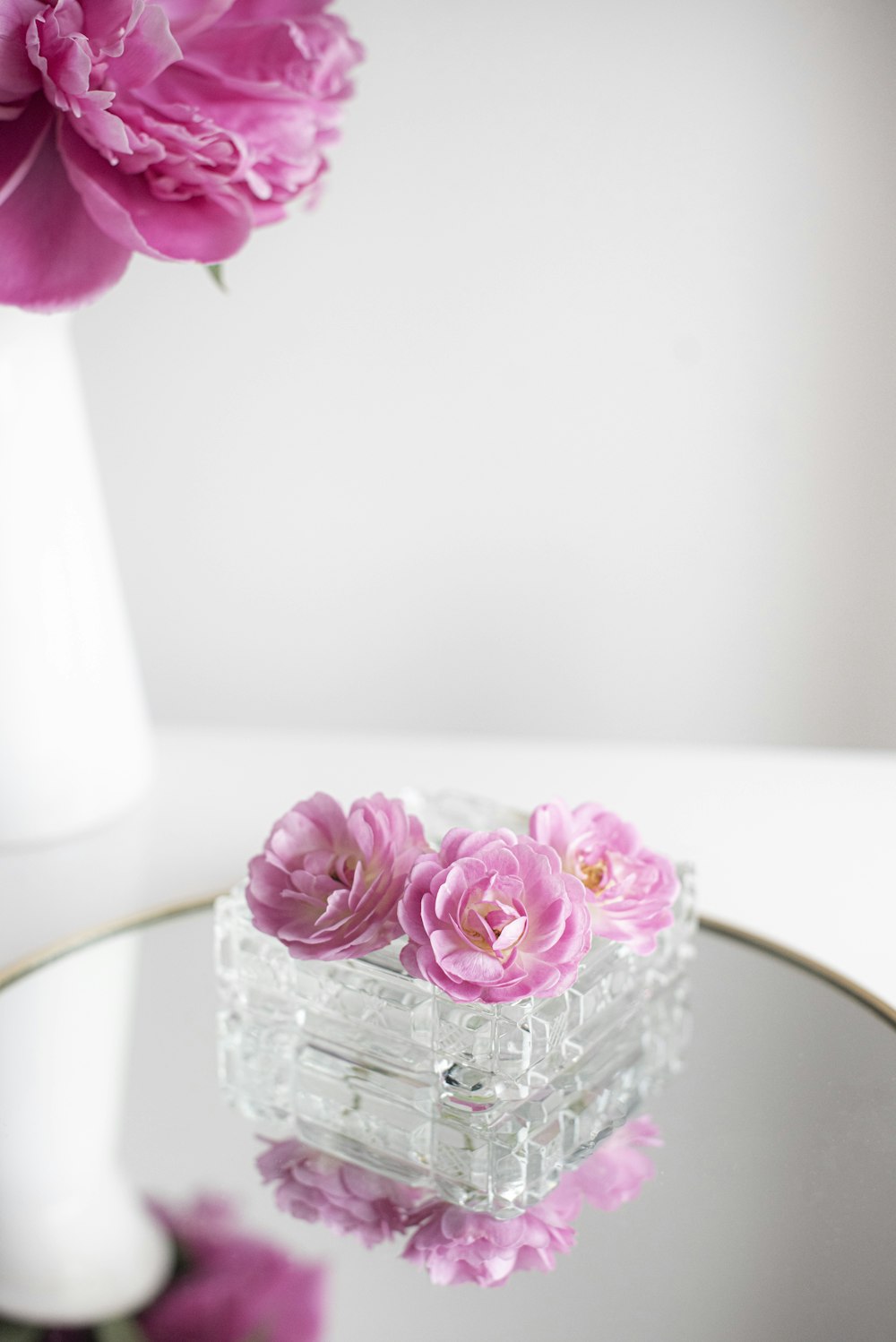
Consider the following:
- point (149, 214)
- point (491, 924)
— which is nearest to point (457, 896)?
point (491, 924)

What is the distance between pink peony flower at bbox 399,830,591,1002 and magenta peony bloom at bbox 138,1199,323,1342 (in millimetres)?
93

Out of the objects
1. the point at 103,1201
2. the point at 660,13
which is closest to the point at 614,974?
the point at 103,1201

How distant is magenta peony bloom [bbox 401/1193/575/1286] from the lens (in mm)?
420

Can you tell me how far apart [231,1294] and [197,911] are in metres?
0.24

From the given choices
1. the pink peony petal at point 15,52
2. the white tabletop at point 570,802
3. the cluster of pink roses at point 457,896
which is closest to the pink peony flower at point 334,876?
the cluster of pink roses at point 457,896

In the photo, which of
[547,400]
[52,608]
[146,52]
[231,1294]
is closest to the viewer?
[231,1294]

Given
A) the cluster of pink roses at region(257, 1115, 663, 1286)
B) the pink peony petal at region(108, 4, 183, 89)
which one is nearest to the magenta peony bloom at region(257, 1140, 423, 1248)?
the cluster of pink roses at region(257, 1115, 663, 1286)

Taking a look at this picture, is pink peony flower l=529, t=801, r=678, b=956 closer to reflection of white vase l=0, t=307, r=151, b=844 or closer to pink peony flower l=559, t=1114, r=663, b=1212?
pink peony flower l=559, t=1114, r=663, b=1212

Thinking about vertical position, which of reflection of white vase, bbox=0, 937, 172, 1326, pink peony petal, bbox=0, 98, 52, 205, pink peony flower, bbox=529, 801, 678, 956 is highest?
→ pink peony petal, bbox=0, 98, 52, 205

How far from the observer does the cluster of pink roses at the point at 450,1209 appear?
1.39ft

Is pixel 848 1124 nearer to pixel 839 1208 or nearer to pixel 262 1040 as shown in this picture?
pixel 839 1208

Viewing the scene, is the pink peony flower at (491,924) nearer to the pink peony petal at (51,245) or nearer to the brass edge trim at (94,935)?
the brass edge trim at (94,935)

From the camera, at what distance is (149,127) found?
549 millimetres

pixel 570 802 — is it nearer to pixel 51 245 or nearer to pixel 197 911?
pixel 197 911
